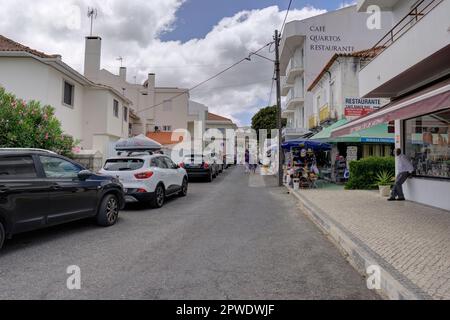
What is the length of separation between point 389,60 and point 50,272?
373 inches

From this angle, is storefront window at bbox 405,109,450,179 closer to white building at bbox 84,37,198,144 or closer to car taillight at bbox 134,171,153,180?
car taillight at bbox 134,171,153,180

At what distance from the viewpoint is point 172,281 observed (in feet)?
14.1

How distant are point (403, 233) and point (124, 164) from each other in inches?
286

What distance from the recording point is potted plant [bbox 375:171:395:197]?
12.1 meters

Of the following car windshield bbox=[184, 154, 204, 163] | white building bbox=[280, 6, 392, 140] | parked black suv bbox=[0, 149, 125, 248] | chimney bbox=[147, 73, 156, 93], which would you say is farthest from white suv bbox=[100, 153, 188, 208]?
chimney bbox=[147, 73, 156, 93]

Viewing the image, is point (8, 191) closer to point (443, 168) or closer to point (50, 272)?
point (50, 272)

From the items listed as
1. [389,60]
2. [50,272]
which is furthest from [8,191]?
[389,60]

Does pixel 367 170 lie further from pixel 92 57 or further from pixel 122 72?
pixel 122 72

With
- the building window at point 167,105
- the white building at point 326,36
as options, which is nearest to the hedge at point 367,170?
the white building at point 326,36

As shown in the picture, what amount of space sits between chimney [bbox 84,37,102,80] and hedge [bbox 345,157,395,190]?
18.4m

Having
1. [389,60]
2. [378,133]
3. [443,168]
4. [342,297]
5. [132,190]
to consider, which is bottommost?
[342,297]

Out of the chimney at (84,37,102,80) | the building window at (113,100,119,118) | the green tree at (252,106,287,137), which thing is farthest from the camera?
the green tree at (252,106,287,137)

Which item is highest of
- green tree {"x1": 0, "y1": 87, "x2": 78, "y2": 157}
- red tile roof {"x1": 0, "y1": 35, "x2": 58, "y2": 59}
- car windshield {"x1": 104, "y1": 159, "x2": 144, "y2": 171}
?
red tile roof {"x1": 0, "y1": 35, "x2": 58, "y2": 59}

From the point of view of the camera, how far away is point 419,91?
8820mm
